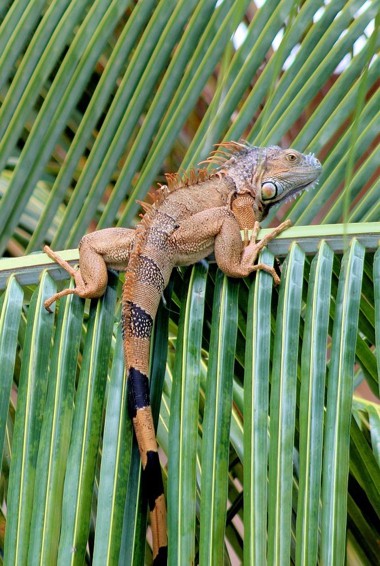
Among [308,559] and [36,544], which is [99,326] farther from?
[308,559]

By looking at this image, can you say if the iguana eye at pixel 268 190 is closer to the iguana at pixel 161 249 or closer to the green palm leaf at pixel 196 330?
the iguana at pixel 161 249

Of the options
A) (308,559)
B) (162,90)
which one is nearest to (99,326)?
(308,559)

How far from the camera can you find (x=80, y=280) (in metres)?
2.38

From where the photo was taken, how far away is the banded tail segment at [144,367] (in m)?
1.98

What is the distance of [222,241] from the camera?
2.74 m

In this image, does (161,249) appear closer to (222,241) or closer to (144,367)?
(222,241)

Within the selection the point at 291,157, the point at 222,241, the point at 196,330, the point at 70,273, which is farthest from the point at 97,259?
the point at 291,157

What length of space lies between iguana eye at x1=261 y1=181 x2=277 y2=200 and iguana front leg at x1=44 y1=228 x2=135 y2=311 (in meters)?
1.14

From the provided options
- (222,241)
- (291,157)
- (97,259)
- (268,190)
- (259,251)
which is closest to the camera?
(259,251)

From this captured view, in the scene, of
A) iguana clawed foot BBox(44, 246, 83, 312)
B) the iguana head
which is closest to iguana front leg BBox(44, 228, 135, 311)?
iguana clawed foot BBox(44, 246, 83, 312)

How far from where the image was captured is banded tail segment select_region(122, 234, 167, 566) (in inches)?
77.9

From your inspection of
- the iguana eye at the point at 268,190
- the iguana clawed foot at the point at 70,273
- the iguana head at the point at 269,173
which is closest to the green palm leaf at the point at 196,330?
the iguana clawed foot at the point at 70,273

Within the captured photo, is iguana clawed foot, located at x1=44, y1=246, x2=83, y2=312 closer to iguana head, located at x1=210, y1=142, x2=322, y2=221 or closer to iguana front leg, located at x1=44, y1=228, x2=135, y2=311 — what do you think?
iguana front leg, located at x1=44, y1=228, x2=135, y2=311

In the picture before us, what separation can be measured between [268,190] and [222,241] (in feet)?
3.52
